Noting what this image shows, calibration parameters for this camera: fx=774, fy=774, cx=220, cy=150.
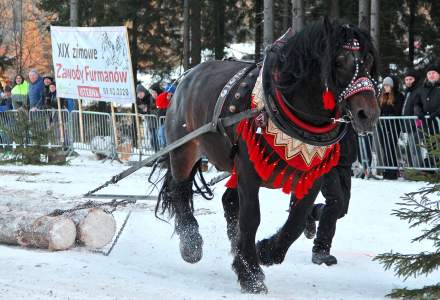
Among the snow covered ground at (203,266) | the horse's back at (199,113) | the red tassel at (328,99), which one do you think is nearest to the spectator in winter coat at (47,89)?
the snow covered ground at (203,266)

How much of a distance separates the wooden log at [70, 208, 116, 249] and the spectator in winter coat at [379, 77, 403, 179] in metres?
5.51

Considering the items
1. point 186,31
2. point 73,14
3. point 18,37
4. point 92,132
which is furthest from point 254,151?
point 18,37

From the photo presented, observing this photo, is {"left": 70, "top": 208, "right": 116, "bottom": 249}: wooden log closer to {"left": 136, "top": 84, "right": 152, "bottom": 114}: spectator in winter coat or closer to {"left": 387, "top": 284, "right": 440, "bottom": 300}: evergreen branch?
{"left": 387, "top": 284, "right": 440, "bottom": 300}: evergreen branch

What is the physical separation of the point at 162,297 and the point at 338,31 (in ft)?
6.50

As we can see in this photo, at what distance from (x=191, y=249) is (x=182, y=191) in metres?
0.78

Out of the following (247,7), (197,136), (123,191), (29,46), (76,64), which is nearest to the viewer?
(197,136)

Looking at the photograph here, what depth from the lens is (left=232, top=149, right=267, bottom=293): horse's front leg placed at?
5.18 m

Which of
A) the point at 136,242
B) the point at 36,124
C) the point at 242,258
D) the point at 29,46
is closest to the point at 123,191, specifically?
the point at 136,242

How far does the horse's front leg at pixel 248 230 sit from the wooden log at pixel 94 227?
167 cm

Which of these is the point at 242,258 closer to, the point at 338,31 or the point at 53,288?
the point at 53,288

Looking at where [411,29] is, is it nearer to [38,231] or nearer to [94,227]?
[94,227]

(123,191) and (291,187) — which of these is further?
(123,191)

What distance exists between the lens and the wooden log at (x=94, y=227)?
651cm

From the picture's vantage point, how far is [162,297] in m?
4.87
